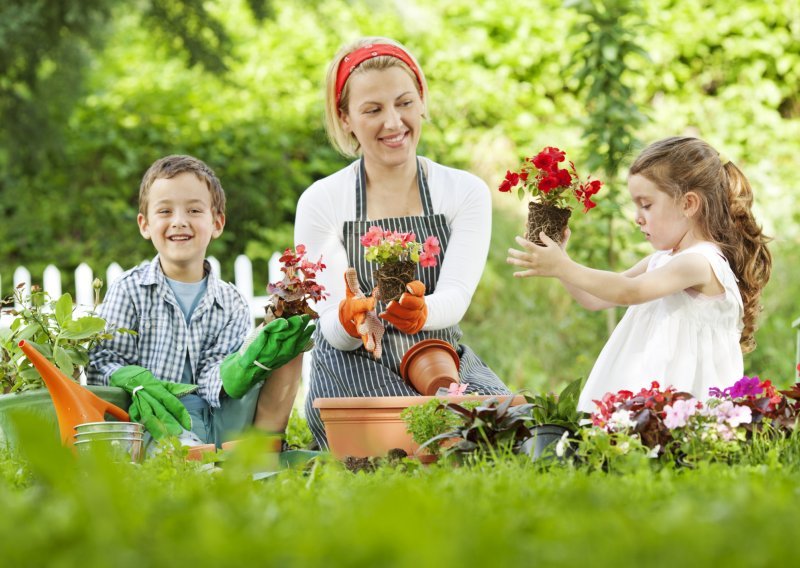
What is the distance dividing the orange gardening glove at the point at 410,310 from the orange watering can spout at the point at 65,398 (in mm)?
889

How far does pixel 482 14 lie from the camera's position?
27.0 ft

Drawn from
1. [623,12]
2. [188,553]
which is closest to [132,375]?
[188,553]

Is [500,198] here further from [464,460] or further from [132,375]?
[464,460]

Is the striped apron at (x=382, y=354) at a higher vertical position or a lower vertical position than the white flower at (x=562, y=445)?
higher

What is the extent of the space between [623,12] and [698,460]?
11.2 feet

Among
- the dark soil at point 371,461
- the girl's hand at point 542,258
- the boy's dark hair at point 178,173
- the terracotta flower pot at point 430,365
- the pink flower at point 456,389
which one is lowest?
the dark soil at point 371,461

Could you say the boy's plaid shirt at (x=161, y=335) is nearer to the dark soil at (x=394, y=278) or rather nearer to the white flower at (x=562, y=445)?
the dark soil at (x=394, y=278)

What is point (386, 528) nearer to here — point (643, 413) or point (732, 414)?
point (643, 413)

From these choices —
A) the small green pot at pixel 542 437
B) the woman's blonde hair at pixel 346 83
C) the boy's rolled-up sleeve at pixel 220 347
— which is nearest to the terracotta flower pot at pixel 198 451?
the boy's rolled-up sleeve at pixel 220 347

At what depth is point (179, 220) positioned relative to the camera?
3410 mm

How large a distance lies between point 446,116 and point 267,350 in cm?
491

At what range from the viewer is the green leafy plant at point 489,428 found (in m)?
2.46

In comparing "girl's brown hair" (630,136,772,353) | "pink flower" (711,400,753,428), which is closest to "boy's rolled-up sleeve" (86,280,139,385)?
"girl's brown hair" (630,136,772,353)

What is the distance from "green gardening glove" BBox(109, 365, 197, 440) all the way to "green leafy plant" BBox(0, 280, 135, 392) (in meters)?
0.14
